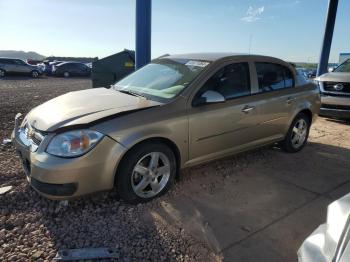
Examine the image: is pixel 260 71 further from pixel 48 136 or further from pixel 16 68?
pixel 16 68

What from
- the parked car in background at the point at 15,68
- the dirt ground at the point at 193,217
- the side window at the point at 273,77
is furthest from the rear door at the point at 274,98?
the parked car in background at the point at 15,68

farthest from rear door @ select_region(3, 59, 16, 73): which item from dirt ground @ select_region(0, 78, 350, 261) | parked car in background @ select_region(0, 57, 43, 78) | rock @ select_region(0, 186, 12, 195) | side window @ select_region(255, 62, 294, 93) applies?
side window @ select_region(255, 62, 294, 93)

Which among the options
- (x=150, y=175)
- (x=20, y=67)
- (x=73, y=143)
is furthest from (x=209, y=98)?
(x=20, y=67)

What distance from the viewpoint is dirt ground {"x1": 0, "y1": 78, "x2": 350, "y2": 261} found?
2.88m

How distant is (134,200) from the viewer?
139 inches

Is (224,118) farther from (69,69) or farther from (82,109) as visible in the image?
(69,69)

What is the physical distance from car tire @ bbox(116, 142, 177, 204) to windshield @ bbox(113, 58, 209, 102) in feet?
2.09

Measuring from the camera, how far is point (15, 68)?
85.2ft

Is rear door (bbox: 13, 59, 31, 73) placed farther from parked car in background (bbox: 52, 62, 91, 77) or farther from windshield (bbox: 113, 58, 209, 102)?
windshield (bbox: 113, 58, 209, 102)

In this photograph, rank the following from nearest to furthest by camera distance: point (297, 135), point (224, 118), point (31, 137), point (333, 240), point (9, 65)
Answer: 1. point (333, 240)
2. point (31, 137)
3. point (224, 118)
4. point (297, 135)
5. point (9, 65)

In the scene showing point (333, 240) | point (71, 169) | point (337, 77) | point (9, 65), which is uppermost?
point (337, 77)

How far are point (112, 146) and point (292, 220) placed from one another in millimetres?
2004

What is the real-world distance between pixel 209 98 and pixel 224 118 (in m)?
0.44

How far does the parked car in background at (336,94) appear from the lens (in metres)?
7.76
